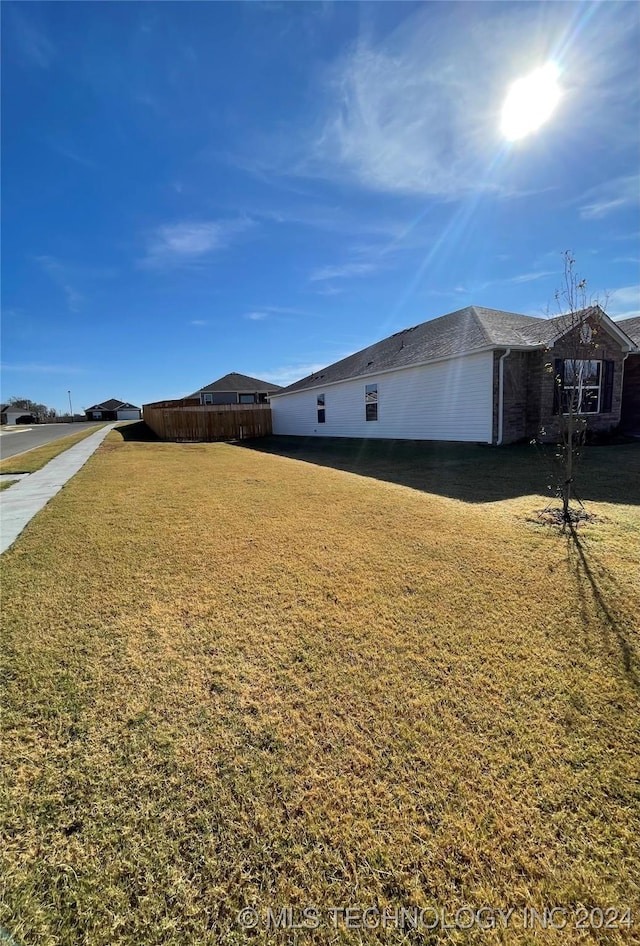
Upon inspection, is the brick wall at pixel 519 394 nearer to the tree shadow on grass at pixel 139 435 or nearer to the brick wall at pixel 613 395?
the brick wall at pixel 613 395

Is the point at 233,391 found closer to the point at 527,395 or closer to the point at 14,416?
the point at 527,395

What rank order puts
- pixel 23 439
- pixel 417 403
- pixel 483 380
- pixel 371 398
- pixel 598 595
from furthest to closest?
pixel 23 439 < pixel 371 398 < pixel 417 403 < pixel 483 380 < pixel 598 595

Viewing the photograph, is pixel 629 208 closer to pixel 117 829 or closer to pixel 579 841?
pixel 579 841

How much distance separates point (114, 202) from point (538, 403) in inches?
546

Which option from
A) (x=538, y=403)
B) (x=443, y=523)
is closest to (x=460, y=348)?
(x=538, y=403)

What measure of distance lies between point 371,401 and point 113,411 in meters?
73.5

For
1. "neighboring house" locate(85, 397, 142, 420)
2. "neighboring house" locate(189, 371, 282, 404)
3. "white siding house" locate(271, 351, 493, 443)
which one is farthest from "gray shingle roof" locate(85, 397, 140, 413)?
"white siding house" locate(271, 351, 493, 443)

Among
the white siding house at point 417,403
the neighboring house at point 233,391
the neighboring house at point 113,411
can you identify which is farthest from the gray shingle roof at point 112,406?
the white siding house at point 417,403

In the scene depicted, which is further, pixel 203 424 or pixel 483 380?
pixel 203 424

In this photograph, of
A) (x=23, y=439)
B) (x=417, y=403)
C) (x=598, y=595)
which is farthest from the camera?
(x=23, y=439)

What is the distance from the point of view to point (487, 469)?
875 centimetres

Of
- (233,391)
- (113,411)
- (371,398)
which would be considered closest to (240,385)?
(233,391)

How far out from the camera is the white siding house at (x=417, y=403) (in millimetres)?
11891

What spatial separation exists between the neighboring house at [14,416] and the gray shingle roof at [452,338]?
70.7 metres
